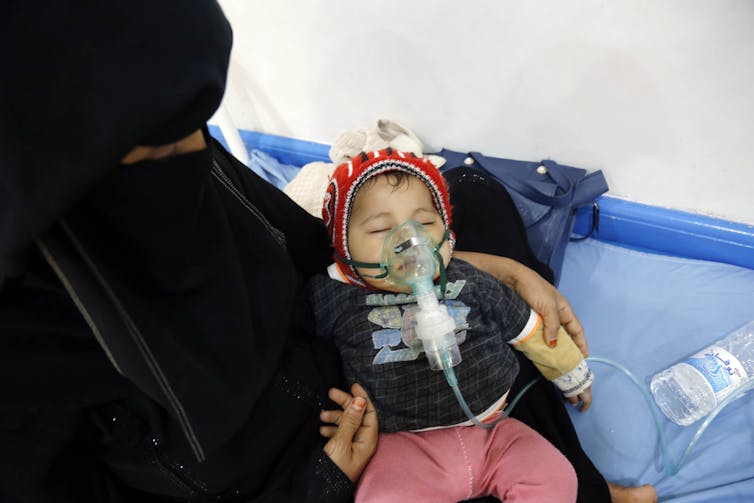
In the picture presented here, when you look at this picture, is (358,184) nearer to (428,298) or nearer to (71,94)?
(428,298)

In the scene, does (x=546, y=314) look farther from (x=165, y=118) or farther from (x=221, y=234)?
(x=165, y=118)

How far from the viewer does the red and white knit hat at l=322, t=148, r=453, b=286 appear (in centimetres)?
122

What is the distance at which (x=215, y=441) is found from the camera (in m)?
0.79

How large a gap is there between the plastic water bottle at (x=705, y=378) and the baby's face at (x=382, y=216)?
2.85 feet

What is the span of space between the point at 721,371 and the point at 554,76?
3.53 feet

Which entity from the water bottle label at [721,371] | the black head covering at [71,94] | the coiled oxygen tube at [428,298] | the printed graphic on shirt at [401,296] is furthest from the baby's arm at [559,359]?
the black head covering at [71,94]

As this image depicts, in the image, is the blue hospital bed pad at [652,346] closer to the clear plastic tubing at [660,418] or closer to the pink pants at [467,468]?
the clear plastic tubing at [660,418]

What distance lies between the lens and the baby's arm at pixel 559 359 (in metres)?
1.25

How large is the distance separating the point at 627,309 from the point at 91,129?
1.72 m

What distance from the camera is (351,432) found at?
3.34ft

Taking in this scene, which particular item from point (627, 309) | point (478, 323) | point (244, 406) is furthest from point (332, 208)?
point (627, 309)

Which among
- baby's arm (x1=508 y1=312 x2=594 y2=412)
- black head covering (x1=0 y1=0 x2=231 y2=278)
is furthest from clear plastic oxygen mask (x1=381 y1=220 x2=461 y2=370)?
black head covering (x1=0 y1=0 x2=231 y2=278)

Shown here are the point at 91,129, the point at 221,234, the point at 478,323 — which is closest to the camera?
the point at 91,129

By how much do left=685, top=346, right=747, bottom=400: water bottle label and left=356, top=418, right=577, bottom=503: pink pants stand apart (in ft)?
2.01
